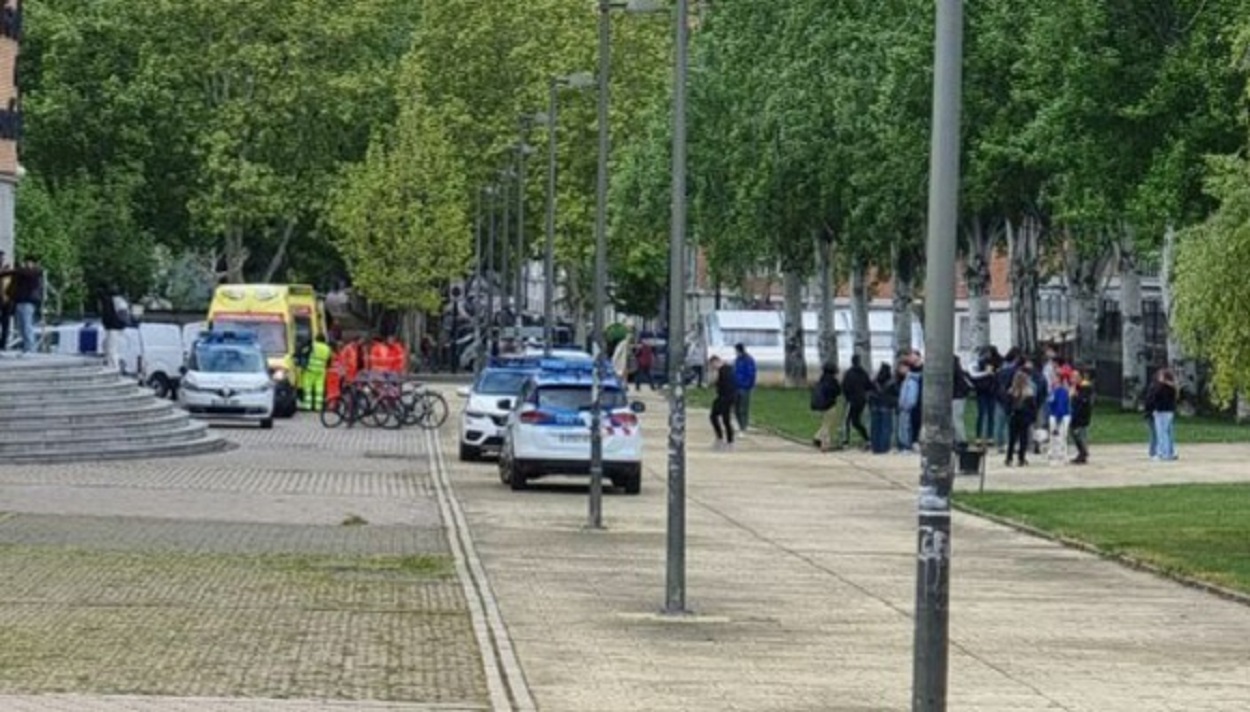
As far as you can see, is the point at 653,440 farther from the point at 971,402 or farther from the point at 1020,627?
the point at 1020,627

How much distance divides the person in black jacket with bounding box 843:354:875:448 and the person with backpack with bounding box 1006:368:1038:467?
669cm

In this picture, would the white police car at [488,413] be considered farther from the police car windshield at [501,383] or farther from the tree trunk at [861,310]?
the tree trunk at [861,310]

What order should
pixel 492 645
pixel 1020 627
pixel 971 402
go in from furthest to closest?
pixel 971 402
pixel 1020 627
pixel 492 645

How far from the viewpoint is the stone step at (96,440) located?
44000mm

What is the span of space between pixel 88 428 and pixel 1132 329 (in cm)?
→ 2855

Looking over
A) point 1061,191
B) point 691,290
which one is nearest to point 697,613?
point 1061,191

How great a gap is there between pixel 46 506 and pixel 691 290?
94.1m

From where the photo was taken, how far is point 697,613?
2473 centimetres

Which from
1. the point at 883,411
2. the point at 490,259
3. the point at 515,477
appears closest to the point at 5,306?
the point at 515,477

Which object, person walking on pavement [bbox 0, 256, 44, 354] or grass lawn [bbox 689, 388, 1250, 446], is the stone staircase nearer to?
person walking on pavement [bbox 0, 256, 44, 354]

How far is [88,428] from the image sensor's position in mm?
45750

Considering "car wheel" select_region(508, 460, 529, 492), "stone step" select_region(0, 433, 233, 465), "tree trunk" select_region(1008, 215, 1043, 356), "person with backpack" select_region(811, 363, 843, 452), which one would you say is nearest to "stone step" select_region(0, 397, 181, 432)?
"stone step" select_region(0, 433, 233, 465)

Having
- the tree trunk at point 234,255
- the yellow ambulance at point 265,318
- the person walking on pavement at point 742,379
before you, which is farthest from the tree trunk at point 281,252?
the person walking on pavement at point 742,379

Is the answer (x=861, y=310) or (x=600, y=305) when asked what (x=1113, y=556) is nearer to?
(x=600, y=305)
